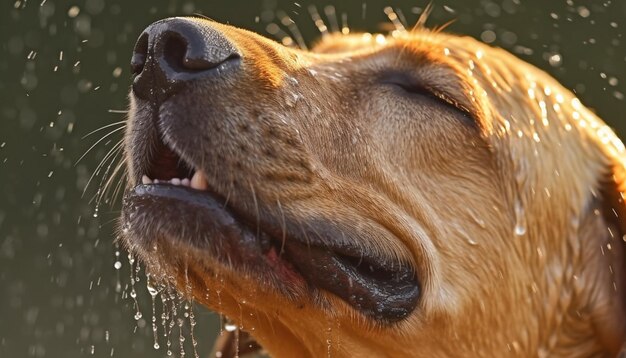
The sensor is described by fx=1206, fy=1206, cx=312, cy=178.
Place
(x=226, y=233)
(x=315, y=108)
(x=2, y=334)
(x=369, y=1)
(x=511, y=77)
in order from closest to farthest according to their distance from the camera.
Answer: (x=226, y=233), (x=315, y=108), (x=511, y=77), (x=2, y=334), (x=369, y=1)

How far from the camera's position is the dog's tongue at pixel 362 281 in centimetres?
310

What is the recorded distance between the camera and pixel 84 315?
780 cm

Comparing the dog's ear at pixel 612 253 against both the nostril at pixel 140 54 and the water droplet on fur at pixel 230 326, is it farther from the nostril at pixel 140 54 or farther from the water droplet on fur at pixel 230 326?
the nostril at pixel 140 54

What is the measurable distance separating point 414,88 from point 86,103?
200 inches

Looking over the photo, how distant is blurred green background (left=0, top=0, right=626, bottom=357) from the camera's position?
7.58m

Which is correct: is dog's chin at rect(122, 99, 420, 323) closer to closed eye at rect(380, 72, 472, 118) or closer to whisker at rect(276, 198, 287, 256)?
whisker at rect(276, 198, 287, 256)

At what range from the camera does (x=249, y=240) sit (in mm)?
3004

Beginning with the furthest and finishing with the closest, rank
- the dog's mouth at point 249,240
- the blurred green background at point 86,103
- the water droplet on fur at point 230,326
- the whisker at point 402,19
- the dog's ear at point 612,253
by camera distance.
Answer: the blurred green background at point 86,103 < the whisker at point 402,19 < the water droplet on fur at point 230,326 < the dog's ear at point 612,253 < the dog's mouth at point 249,240

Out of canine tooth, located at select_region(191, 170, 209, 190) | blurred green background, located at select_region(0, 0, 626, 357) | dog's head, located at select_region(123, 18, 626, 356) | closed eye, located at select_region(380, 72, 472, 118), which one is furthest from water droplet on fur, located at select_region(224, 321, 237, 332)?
blurred green background, located at select_region(0, 0, 626, 357)

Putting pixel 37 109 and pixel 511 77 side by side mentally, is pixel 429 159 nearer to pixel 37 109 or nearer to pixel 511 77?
pixel 511 77

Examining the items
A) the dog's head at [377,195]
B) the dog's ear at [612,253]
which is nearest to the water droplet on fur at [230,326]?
the dog's head at [377,195]

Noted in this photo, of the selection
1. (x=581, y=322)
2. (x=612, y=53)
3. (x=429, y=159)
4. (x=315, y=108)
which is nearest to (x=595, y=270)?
(x=581, y=322)

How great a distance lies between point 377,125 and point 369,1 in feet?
16.2

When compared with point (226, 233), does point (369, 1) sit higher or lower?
lower
